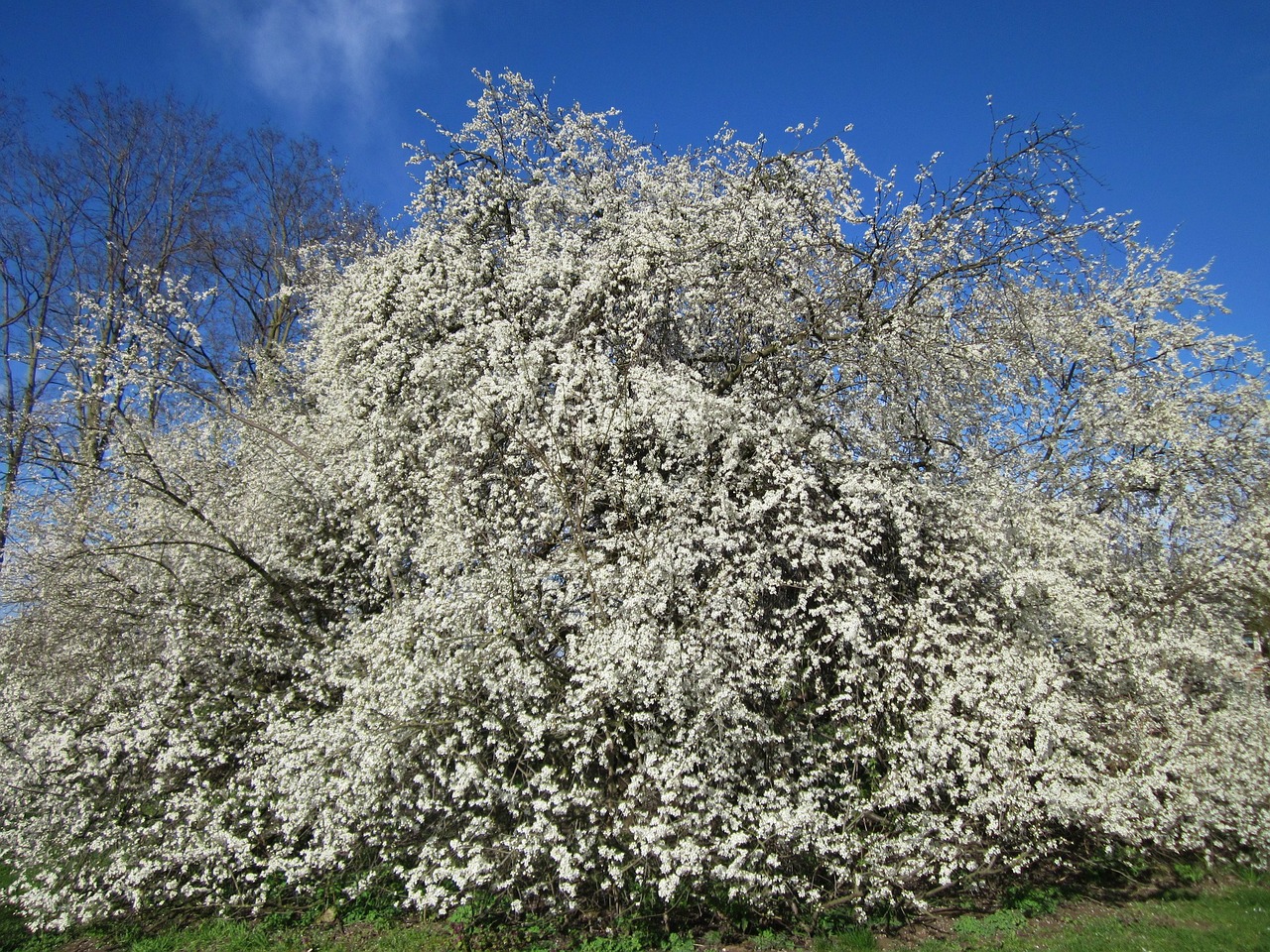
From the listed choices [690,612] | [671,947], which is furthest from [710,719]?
[671,947]

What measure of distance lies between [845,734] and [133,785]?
6523 mm

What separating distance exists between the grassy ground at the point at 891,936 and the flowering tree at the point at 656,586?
304 millimetres

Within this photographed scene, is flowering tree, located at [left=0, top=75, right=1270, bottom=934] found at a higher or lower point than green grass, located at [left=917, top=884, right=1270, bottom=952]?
higher

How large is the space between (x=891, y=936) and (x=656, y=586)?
347 centimetres

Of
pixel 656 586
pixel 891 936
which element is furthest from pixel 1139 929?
pixel 656 586

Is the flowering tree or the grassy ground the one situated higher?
the flowering tree

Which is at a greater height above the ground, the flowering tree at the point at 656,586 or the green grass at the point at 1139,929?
the flowering tree at the point at 656,586

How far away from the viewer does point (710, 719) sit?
18.1 feet

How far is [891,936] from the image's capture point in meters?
5.87

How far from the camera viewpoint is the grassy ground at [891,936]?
562 centimetres

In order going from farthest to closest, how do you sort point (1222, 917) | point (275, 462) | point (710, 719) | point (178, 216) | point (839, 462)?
point (178, 216)
point (275, 462)
point (839, 462)
point (1222, 917)
point (710, 719)

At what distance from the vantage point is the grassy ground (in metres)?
5.62

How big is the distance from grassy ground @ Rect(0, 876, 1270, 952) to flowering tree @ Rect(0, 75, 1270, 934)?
0.30 m

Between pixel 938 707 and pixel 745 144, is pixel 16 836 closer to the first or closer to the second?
pixel 938 707
